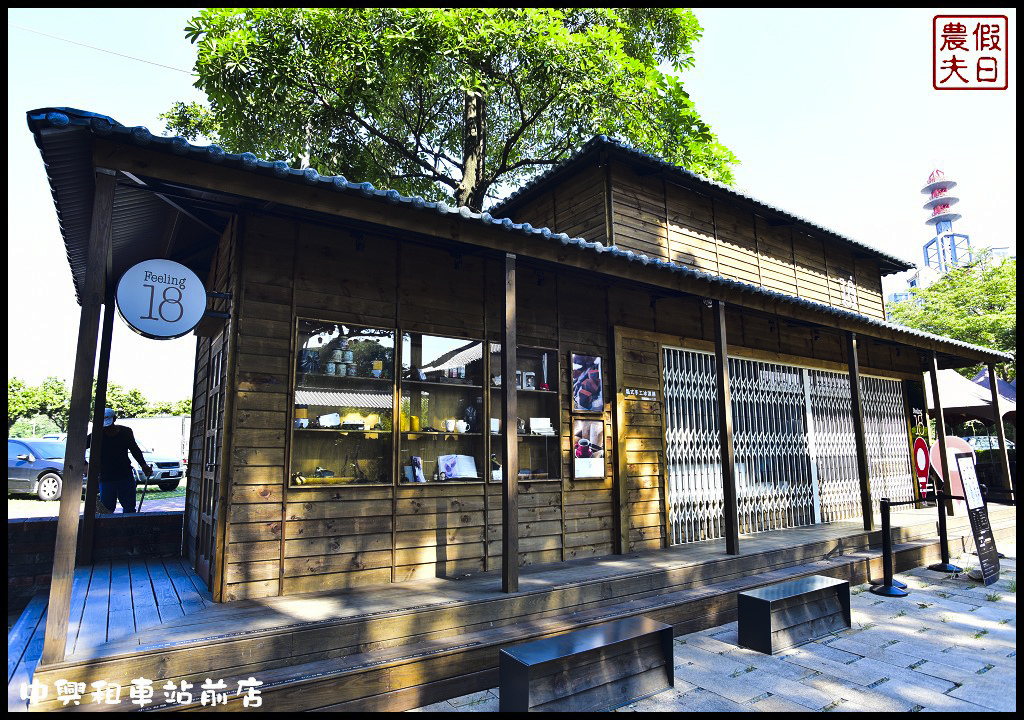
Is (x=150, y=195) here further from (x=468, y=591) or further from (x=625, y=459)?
(x=625, y=459)

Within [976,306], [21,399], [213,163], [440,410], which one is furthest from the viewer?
[21,399]

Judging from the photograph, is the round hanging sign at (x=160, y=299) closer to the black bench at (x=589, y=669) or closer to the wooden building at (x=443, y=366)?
the wooden building at (x=443, y=366)

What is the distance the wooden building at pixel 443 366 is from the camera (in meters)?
4.45

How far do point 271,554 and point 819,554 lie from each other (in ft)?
20.8

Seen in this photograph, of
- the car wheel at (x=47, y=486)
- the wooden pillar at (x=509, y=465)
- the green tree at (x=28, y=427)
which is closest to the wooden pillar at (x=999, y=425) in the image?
the wooden pillar at (x=509, y=465)

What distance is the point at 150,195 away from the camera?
4.90m

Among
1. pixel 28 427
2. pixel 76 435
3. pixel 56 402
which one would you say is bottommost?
pixel 76 435

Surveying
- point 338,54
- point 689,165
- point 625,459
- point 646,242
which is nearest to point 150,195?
point 625,459

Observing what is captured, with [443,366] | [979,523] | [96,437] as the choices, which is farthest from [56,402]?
[979,523]

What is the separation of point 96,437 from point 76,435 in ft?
12.4

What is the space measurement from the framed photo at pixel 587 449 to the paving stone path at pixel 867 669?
6.47ft

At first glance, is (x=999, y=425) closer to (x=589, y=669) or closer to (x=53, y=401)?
(x=589, y=669)

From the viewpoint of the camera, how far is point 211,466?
5.12 meters

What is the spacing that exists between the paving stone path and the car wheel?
13.8 meters
